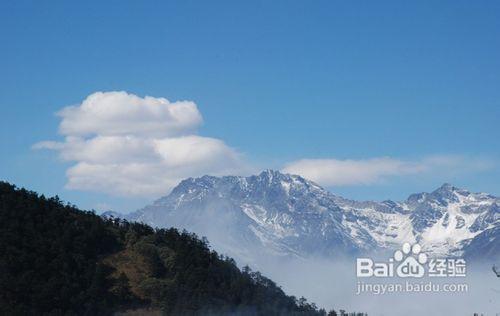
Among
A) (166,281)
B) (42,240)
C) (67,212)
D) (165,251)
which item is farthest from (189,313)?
(67,212)

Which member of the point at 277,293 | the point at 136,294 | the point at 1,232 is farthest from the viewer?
the point at 277,293

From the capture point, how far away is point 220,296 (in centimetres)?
13650

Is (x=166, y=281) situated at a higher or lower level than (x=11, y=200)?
lower

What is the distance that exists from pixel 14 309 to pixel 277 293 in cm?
5026

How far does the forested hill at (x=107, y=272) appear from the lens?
130 m

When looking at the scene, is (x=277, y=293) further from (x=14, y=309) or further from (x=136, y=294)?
(x=14, y=309)

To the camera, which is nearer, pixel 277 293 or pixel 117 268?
pixel 117 268

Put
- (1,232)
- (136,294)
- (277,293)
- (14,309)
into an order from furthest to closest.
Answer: (277,293)
(1,232)
(136,294)
(14,309)

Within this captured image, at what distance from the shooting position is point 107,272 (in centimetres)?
13938

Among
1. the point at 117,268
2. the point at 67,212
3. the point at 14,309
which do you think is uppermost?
the point at 67,212

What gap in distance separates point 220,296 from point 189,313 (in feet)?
40.0

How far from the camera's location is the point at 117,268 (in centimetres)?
14200

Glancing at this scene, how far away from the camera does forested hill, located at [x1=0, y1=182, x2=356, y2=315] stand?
13012cm

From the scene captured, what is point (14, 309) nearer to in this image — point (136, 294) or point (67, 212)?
point (136, 294)
